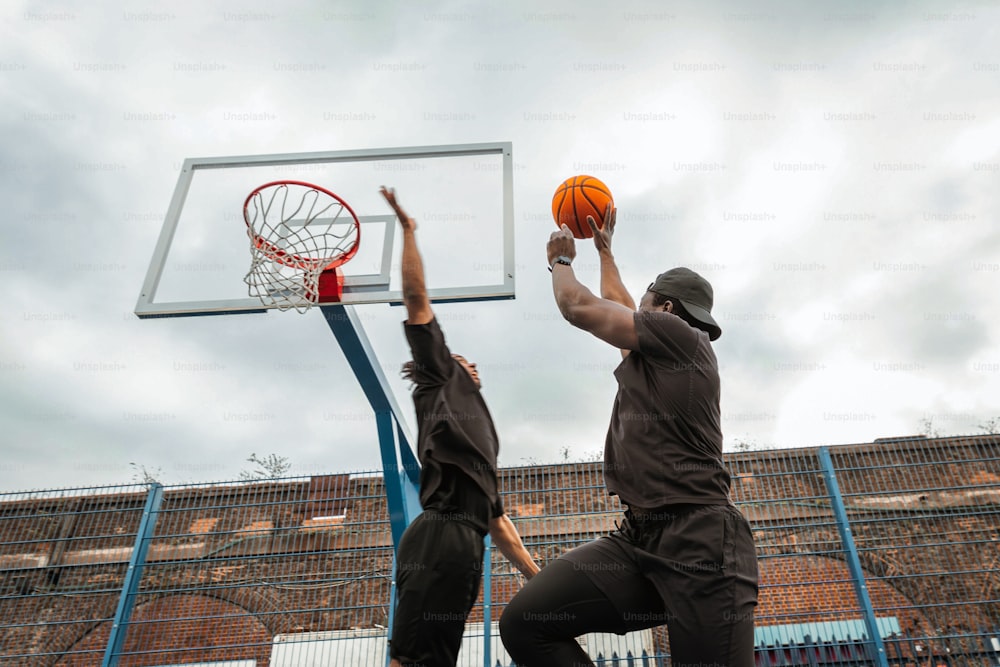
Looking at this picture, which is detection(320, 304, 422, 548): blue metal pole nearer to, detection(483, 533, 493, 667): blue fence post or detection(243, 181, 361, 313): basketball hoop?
detection(243, 181, 361, 313): basketball hoop

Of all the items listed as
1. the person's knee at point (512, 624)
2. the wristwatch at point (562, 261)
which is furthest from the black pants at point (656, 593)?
the wristwatch at point (562, 261)

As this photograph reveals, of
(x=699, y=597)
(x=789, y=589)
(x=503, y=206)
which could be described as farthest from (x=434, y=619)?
(x=789, y=589)

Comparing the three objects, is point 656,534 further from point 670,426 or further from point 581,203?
point 581,203

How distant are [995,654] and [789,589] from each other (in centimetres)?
198

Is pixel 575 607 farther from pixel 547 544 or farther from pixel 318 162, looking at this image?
pixel 547 544

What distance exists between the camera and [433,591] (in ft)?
9.08

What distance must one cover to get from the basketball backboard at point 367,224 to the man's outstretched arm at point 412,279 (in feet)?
5.73

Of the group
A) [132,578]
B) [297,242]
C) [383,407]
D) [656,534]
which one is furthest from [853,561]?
[132,578]

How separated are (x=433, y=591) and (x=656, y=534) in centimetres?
96

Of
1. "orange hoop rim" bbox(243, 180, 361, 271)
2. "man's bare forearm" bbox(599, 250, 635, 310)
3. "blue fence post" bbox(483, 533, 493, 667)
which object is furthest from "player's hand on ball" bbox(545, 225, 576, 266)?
"blue fence post" bbox(483, 533, 493, 667)

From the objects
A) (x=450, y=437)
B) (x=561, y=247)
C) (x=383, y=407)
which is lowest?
(x=450, y=437)

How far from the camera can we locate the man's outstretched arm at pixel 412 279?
3246 mm

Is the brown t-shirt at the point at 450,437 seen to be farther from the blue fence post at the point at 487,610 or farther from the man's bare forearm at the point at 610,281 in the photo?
the blue fence post at the point at 487,610

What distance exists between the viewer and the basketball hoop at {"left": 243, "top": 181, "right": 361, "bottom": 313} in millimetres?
5039
